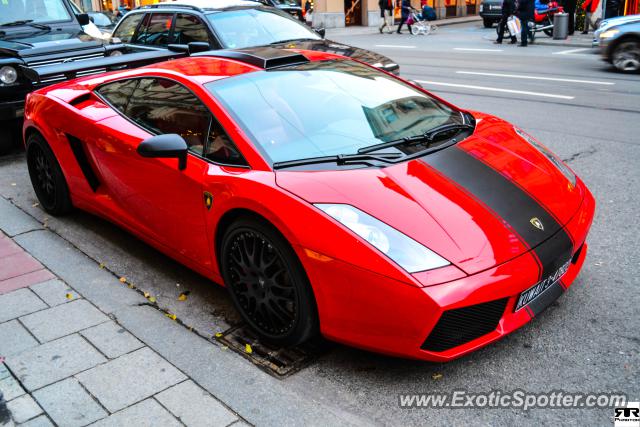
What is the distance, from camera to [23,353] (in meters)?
3.43

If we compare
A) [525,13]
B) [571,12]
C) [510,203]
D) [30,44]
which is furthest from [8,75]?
[571,12]

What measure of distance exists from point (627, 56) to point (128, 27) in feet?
31.0

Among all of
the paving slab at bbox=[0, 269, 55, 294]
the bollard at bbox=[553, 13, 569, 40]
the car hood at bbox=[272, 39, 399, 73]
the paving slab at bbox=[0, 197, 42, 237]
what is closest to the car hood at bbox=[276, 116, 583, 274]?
the paving slab at bbox=[0, 269, 55, 294]

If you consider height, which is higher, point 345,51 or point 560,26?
point 345,51

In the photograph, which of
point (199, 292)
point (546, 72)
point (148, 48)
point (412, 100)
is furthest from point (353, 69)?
point (546, 72)

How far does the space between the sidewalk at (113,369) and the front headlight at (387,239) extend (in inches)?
29.1

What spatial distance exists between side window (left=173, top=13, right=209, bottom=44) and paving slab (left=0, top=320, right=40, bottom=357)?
205 inches

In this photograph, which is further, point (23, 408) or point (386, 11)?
point (386, 11)

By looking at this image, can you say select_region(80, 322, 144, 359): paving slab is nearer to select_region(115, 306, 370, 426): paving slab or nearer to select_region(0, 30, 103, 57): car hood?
select_region(115, 306, 370, 426): paving slab

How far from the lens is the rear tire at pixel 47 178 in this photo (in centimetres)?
523

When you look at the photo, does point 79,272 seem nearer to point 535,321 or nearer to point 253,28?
point 535,321

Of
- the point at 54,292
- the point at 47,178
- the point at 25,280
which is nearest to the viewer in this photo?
the point at 54,292

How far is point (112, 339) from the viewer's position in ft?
11.6

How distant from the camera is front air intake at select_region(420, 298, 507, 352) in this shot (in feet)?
9.24
